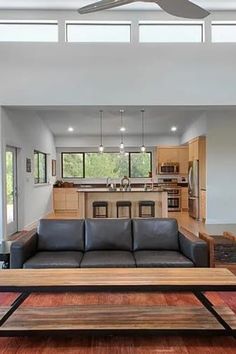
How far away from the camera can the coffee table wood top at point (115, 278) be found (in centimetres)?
259

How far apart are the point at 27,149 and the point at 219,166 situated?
4.83 meters

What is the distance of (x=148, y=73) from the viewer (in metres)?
6.42

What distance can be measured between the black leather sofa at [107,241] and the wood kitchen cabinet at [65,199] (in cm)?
742

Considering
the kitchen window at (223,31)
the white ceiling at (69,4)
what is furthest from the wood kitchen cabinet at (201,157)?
the white ceiling at (69,4)

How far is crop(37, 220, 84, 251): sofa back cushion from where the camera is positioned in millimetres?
4254

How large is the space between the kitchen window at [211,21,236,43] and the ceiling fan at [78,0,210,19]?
3.46 m

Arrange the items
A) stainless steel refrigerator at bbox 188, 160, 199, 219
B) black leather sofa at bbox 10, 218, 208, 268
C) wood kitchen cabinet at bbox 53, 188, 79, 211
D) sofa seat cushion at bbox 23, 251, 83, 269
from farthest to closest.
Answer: wood kitchen cabinet at bbox 53, 188, 79, 211 < stainless steel refrigerator at bbox 188, 160, 199, 219 < black leather sofa at bbox 10, 218, 208, 268 < sofa seat cushion at bbox 23, 251, 83, 269

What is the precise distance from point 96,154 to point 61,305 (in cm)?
963

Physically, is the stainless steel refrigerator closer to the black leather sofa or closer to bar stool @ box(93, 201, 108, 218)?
bar stool @ box(93, 201, 108, 218)

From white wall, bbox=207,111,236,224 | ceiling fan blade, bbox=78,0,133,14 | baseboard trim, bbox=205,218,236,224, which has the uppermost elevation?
ceiling fan blade, bbox=78,0,133,14

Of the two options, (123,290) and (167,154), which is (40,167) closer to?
(167,154)

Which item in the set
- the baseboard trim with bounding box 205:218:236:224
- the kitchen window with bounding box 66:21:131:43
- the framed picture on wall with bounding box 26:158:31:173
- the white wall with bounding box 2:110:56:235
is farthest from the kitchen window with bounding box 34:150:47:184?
the baseboard trim with bounding box 205:218:236:224

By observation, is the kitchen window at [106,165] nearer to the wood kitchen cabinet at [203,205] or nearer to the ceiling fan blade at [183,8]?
the wood kitchen cabinet at [203,205]

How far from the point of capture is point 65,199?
11883 mm
